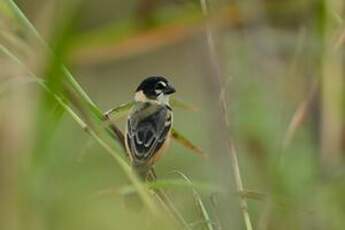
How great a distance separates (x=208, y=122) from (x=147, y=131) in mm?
332

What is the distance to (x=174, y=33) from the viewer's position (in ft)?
12.7

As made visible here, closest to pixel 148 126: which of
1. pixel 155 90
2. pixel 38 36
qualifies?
pixel 155 90

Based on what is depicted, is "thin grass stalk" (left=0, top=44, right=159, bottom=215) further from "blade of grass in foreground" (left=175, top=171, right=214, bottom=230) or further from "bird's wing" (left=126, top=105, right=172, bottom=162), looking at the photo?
"bird's wing" (left=126, top=105, right=172, bottom=162)

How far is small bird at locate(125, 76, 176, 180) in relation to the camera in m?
2.43

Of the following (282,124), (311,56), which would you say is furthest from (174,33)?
(282,124)

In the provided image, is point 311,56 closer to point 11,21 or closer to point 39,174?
point 11,21

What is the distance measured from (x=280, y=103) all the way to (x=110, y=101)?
1356 millimetres

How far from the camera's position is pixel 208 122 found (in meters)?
2.91

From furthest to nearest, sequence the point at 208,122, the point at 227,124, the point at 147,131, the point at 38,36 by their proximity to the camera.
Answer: the point at 208,122 < the point at 147,131 < the point at 227,124 < the point at 38,36

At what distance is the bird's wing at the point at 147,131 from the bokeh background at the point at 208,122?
76 mm

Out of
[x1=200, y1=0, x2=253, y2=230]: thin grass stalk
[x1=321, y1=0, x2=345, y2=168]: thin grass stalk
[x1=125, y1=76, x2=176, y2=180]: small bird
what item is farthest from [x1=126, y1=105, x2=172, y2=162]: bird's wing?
[x1=321, y1=0, x2=345, y2=168]: thin grass stalk

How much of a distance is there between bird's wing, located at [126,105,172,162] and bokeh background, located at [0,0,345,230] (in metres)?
0.08

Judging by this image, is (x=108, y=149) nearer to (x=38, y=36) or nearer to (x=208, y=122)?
(x=38, y=36)

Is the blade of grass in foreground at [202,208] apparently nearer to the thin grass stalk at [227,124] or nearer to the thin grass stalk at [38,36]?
the thin grass stalk at [227,124]
